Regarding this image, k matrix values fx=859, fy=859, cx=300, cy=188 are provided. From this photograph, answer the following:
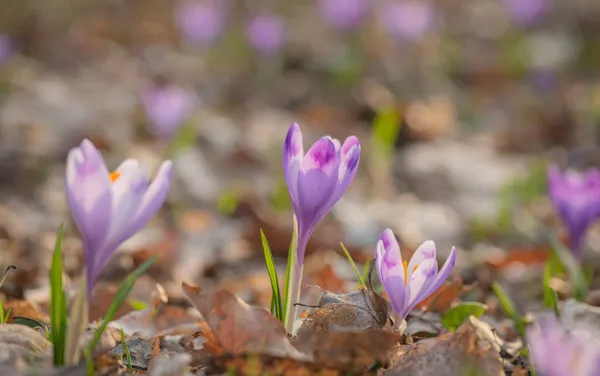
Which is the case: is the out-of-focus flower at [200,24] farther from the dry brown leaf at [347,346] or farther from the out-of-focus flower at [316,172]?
the dry brown leaf at [347,346]

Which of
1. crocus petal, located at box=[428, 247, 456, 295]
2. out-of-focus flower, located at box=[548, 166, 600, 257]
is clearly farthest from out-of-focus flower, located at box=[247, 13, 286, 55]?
crocus petal, located at box=[428, 247, 456, 295]

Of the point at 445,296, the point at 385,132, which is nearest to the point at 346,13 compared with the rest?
the point at 385,132

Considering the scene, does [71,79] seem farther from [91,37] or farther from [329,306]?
[329,306]

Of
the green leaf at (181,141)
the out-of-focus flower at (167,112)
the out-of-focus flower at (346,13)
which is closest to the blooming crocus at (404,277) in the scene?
the green leaf at (181,141)

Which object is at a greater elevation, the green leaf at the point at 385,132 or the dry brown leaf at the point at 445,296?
the green leaf at the point at 385,132

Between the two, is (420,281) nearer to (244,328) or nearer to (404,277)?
(404,277)

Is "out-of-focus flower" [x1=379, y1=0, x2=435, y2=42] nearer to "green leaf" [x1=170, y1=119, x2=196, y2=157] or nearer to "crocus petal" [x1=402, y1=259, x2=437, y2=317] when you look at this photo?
"green leaf" [x1=170, y1=119, x2=196, y2=157]
